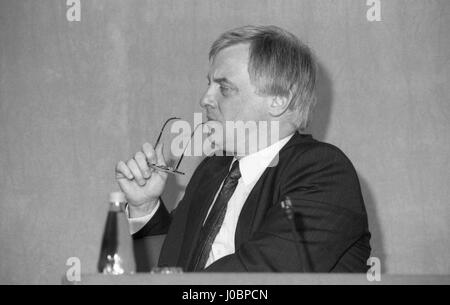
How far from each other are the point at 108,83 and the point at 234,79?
1.04 meters

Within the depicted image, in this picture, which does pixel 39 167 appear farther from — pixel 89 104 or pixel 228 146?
pixel 228 146

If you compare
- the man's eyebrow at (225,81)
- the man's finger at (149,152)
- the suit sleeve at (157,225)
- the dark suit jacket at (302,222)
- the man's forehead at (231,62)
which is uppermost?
the man's forehead at (231,62)

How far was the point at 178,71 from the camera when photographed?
277 cm

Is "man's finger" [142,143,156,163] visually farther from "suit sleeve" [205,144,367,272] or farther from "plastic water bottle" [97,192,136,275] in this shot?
"plastic water bottle" [97,192,136,275]

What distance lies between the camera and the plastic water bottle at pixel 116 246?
3.98 feet

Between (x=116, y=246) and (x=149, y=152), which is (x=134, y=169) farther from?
(x=116, y=246)

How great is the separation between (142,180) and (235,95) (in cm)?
32

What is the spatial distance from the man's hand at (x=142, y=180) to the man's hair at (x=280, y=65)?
32cm

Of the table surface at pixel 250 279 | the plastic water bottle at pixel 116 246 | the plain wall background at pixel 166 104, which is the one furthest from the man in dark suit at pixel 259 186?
the plain wall background at pixel 166 104

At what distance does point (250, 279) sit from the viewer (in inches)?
37.5

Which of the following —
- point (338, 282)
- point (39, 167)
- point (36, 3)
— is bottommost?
point (39, 167)

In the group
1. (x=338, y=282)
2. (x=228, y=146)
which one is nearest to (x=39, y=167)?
(x=228, y=146)

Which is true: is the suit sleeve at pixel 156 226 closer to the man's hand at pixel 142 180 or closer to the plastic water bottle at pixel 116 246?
→ the man's hand at pixel 142 180


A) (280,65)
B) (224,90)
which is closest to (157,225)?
(224,90)
